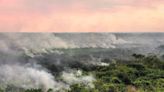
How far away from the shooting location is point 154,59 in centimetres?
3978

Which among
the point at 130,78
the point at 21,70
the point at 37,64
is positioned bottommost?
the point at 37,64

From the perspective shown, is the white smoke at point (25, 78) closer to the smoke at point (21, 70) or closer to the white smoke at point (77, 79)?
the smoke at point (21, 70)

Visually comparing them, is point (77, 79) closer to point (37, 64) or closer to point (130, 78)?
point (130, 78)

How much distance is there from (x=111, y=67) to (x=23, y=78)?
9.19 m

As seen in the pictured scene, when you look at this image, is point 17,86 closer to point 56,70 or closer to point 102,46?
point 56,70

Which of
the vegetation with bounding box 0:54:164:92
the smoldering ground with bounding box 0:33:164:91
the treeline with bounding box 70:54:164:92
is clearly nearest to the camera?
the vegetation with bounding box 0:54:164:92

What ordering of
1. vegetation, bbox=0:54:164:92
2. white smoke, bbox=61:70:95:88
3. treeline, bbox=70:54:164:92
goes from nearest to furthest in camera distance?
vegetation, bbox=0:54:164:92
treeline, bbox=70:54:164:92
white smoke, bbox=61:70:95:88

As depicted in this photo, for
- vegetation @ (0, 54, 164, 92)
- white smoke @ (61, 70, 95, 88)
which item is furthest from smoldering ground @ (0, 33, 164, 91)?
vegetation @ (0, 54, 164, 92)

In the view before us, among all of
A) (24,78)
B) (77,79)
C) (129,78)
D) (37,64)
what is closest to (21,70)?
(24,78)

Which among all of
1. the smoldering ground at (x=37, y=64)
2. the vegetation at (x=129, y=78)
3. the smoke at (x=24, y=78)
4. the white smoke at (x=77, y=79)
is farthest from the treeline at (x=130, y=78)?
the smoke at (x=24, y=78)

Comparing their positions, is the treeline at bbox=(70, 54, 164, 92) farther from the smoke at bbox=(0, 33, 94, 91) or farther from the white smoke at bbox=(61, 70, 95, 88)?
the smoke at bbox=(0, 33, 94, 91)

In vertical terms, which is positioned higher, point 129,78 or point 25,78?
point 25,78

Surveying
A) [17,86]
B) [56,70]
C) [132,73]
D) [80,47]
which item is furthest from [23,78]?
[80,47]

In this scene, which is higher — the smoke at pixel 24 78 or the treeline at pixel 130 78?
the smoke at pixel 24 78
